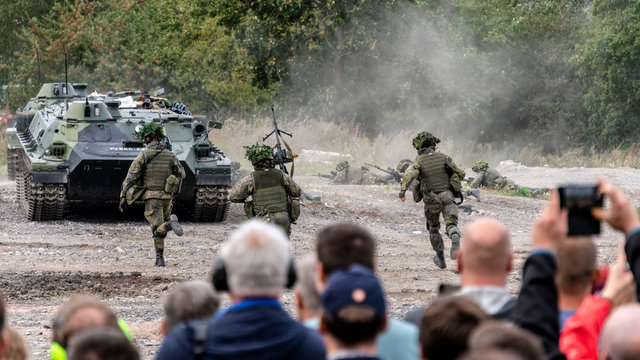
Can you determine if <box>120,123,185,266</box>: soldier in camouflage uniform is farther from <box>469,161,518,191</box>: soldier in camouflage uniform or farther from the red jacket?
<box>469,161,518,191</box>: soldier in camouflage uniform

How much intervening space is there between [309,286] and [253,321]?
24.8 inches

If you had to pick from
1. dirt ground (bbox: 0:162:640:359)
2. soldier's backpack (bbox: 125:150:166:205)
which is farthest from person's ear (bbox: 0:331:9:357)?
soldier's backpack (bbox: 125:150:166:205)

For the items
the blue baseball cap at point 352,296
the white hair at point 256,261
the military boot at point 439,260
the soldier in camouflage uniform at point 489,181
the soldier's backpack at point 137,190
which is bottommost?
the military boot at point 439,260

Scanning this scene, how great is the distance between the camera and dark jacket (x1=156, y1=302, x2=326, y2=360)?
144 inches

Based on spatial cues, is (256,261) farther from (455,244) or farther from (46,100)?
(46,100)

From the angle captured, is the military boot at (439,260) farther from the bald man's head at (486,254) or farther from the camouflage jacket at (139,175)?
the bald man's head at (486,254)

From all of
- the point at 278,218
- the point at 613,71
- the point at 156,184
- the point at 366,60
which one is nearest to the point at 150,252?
the point at 156,184

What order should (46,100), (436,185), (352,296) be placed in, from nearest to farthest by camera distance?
(352,296)
(436,185)
(46,100)

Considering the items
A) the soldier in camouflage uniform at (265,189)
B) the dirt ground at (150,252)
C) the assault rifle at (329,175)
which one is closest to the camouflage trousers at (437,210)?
the dirt ground at (150,252)

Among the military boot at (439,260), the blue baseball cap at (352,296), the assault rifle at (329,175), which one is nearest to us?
the blue baseball cap at (352,296)

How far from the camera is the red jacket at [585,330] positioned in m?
4.15

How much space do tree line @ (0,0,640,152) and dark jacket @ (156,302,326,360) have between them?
29.1 metres

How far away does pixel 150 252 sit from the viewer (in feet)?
48.7

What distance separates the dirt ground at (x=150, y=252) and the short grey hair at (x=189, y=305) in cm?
426
